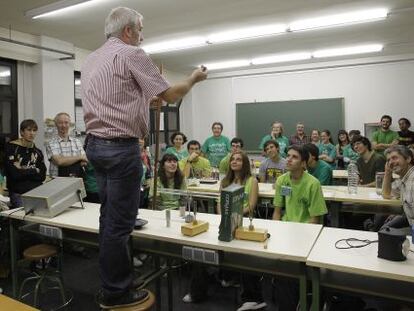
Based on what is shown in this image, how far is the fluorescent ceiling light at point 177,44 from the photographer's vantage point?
19.0ft

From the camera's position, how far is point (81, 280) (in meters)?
3.42

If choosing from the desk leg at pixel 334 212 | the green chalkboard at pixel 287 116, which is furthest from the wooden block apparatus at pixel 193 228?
the green chalkboard at pixel 287 116

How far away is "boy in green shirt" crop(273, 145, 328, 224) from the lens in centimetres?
269

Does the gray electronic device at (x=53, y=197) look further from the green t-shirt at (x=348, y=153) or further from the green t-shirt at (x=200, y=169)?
the green t-shirt at (x=348, y=153)

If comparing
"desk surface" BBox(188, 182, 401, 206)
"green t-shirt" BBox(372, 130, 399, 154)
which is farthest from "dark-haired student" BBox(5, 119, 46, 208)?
"green t-shirt" BBox(372, 130, 399, 154)

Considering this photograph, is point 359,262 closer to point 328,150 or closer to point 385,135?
point 328,150

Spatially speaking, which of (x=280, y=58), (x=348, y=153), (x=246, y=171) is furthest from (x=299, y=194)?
(x=280, y=58)

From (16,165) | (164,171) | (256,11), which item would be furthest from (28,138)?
(256,11)

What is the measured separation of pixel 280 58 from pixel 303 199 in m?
5.29

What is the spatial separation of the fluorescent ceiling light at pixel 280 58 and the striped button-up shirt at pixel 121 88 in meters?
6.13

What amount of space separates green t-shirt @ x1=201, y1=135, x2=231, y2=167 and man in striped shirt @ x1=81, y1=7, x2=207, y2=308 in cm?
438

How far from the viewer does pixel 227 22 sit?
192 inches

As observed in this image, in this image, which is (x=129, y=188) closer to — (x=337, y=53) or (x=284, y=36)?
(x=284, y=36)

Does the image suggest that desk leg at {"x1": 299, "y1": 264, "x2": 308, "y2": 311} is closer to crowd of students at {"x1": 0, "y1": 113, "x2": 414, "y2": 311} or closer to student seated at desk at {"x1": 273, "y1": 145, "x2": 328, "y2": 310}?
crowd of students at {"x1": 0, "y1": 113, "x2": 414, "y2": 311}
